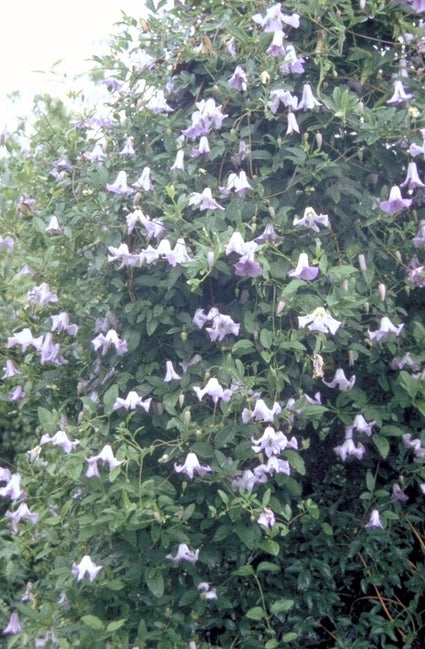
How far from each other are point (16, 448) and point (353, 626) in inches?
101

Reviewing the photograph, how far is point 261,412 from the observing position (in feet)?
7.40

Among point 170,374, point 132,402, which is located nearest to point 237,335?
point 170,374

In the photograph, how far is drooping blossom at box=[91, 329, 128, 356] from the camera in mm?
2455

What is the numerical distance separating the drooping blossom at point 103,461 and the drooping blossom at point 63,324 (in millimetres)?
520

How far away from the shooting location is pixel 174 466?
243 cm

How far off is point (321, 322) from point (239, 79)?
2.31ft

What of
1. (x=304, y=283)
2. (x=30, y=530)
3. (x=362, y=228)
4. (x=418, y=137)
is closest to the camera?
(x=304, y=283)

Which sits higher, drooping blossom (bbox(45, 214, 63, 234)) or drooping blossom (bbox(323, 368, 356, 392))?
drooping blossom (bbox(45, 214, 63, 234))

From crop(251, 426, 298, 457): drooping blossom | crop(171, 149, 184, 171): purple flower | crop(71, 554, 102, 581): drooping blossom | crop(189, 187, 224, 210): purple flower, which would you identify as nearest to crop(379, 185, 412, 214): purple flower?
crop(189, 187, 224, 210): purple flower

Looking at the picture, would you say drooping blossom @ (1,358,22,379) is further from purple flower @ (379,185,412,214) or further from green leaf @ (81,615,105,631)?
purple flower @ (379,185,412,214)

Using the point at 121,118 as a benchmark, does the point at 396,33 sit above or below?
above

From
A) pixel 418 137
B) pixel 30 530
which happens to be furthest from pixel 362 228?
pixel 30 530

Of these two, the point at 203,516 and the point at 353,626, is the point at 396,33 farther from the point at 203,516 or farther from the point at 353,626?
the point at 353,626

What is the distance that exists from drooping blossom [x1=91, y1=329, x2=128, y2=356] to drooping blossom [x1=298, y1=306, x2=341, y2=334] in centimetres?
50
